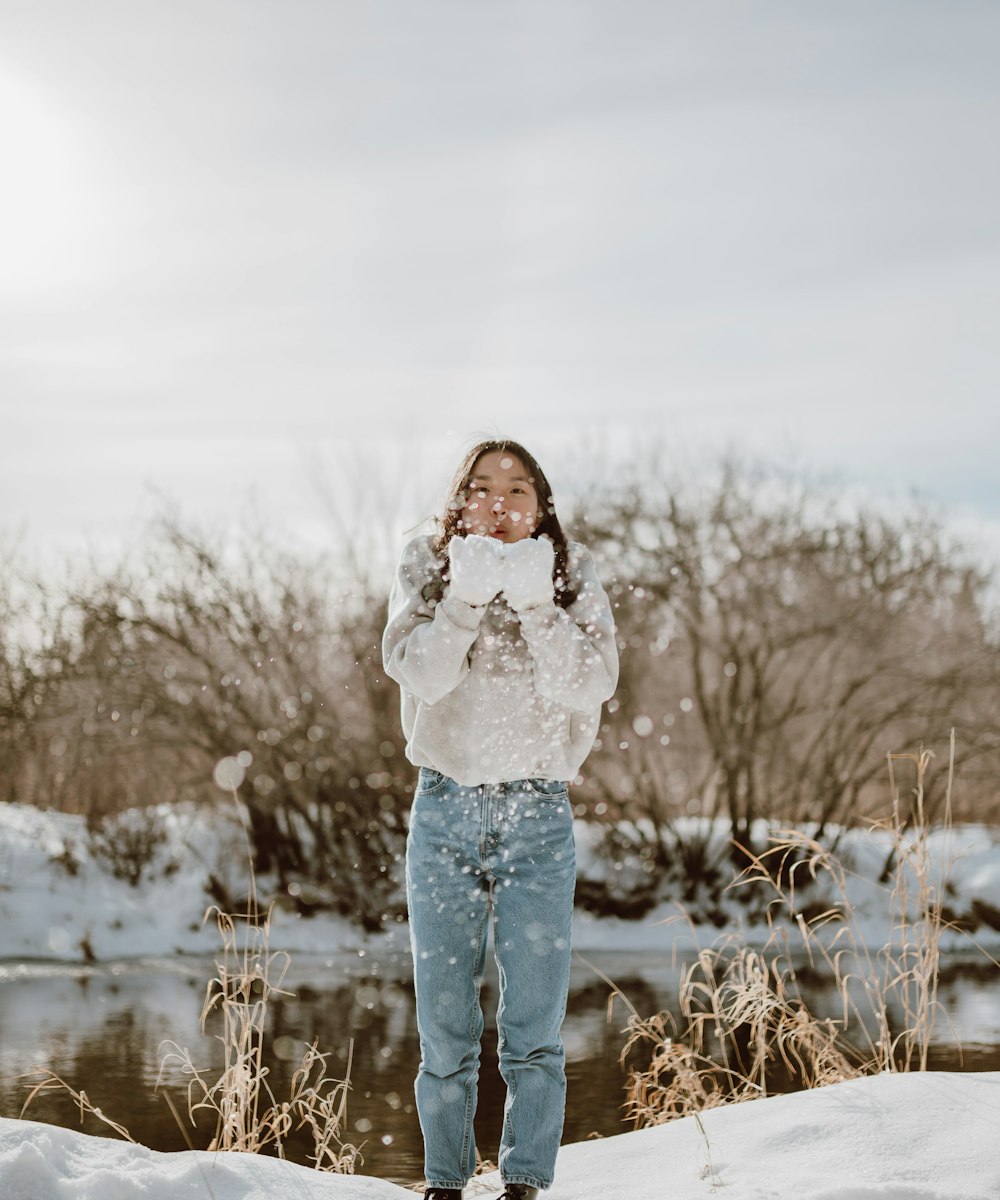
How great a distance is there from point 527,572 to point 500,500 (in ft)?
0.77

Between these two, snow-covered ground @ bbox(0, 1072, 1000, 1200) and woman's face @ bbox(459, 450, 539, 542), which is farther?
woman's face @ bbox(459, 450, 539, 542)

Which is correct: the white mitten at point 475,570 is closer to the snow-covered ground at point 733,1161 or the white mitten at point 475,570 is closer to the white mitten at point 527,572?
the white mitten at point 527,572

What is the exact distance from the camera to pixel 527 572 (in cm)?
237

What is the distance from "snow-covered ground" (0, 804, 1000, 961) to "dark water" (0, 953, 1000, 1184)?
26.0 inches

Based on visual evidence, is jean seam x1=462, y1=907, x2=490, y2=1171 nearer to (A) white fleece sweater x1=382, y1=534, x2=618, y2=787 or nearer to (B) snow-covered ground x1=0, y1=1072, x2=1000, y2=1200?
(B) snow-covered ground x1=0, y1=1072, x2=1000, y2=1200

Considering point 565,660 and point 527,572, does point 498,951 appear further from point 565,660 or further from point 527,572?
point 527,572

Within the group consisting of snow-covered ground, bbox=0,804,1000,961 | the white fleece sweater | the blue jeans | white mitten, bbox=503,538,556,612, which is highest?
white mitten, bbox=503,538,556,612

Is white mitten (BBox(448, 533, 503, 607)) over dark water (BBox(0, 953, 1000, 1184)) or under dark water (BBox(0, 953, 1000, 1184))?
over

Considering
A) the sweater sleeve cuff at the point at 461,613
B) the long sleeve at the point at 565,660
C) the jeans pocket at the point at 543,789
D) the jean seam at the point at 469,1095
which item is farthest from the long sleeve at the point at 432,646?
the jean seam at the point at 469,1095

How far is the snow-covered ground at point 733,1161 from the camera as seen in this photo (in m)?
2.16

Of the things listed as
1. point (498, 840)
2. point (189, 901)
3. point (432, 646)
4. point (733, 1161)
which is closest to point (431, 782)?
point (498, 840)

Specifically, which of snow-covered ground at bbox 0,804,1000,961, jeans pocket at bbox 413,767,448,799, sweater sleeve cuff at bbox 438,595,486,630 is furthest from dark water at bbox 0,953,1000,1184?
sweater sleeve cuff at bbox 438,595,486,630

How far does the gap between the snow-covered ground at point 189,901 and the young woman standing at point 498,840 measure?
9.00m

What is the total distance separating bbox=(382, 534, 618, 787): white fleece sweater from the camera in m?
2.40
